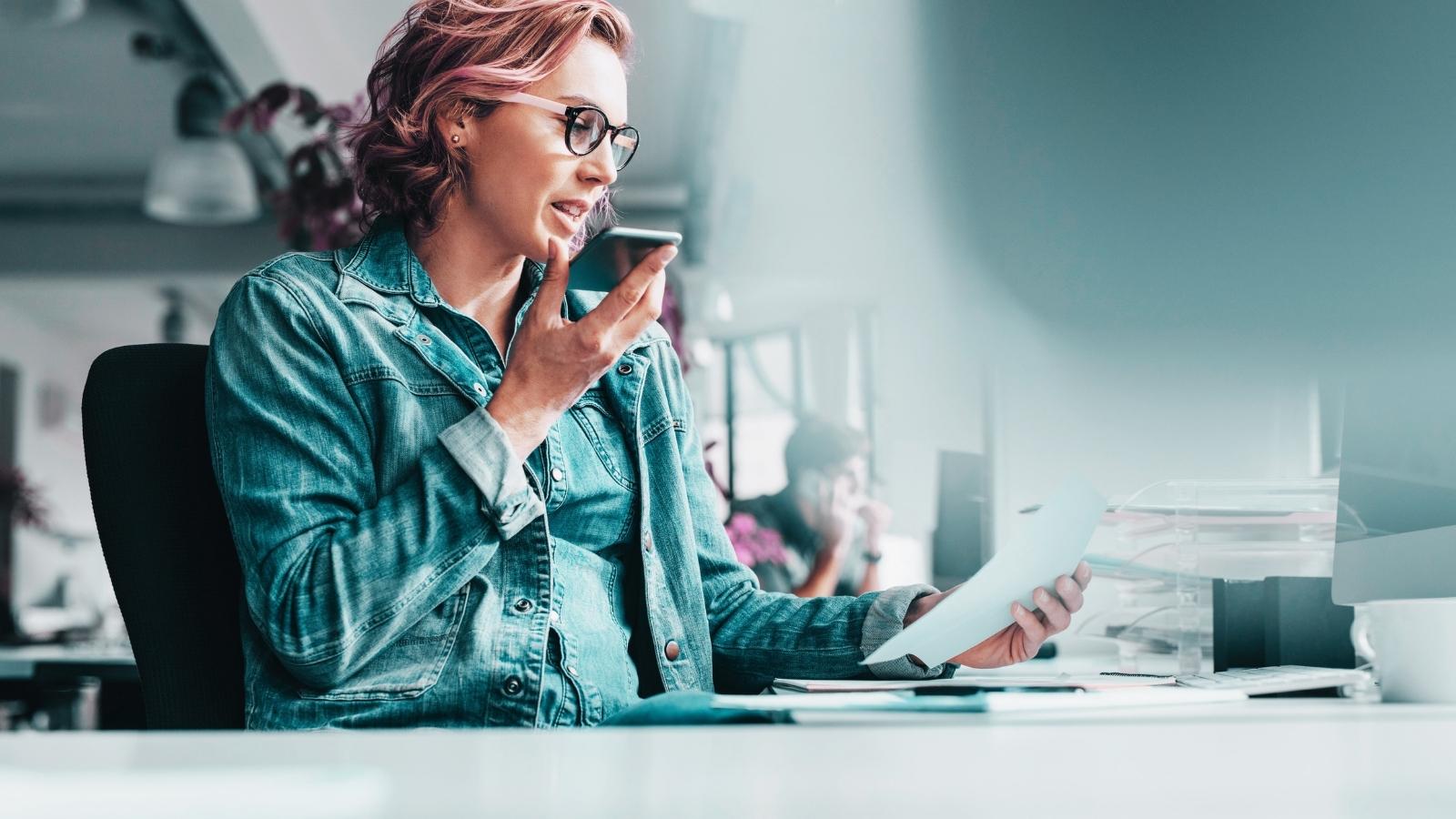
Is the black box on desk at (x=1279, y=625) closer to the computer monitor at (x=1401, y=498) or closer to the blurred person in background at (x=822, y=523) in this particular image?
the computer monitor at (x=1401, y=498)

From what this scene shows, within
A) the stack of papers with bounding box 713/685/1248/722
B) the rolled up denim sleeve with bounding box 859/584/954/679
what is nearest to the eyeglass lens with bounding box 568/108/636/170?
the rolled up denim sleeve with bounding box 859/584/954/679

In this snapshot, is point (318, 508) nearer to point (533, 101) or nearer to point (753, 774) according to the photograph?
point (533, 101)

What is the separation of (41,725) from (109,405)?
253 cm

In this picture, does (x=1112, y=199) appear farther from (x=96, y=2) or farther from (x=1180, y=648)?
(x=96, y=2)

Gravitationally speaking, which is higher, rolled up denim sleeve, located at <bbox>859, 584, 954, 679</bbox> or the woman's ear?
the woman's ear

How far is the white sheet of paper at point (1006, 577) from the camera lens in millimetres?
763

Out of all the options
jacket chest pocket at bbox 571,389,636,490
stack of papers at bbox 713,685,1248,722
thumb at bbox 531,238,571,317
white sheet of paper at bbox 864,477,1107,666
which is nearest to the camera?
stack of papers at bbox 713,685,1248,722

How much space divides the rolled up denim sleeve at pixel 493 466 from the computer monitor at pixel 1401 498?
2.02ft

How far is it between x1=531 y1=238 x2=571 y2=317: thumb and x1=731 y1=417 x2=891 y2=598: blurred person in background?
8.34 ft

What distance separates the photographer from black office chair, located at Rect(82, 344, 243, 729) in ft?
3.06

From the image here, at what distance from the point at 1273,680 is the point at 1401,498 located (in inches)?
7.2

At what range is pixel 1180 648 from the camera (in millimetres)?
1177

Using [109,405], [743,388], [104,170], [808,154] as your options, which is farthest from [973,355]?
[104,170]

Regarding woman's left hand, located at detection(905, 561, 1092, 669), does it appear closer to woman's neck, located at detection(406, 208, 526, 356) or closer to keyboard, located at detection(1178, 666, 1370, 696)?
keyboard, located at detection(1178, 666, 1370, 696)
